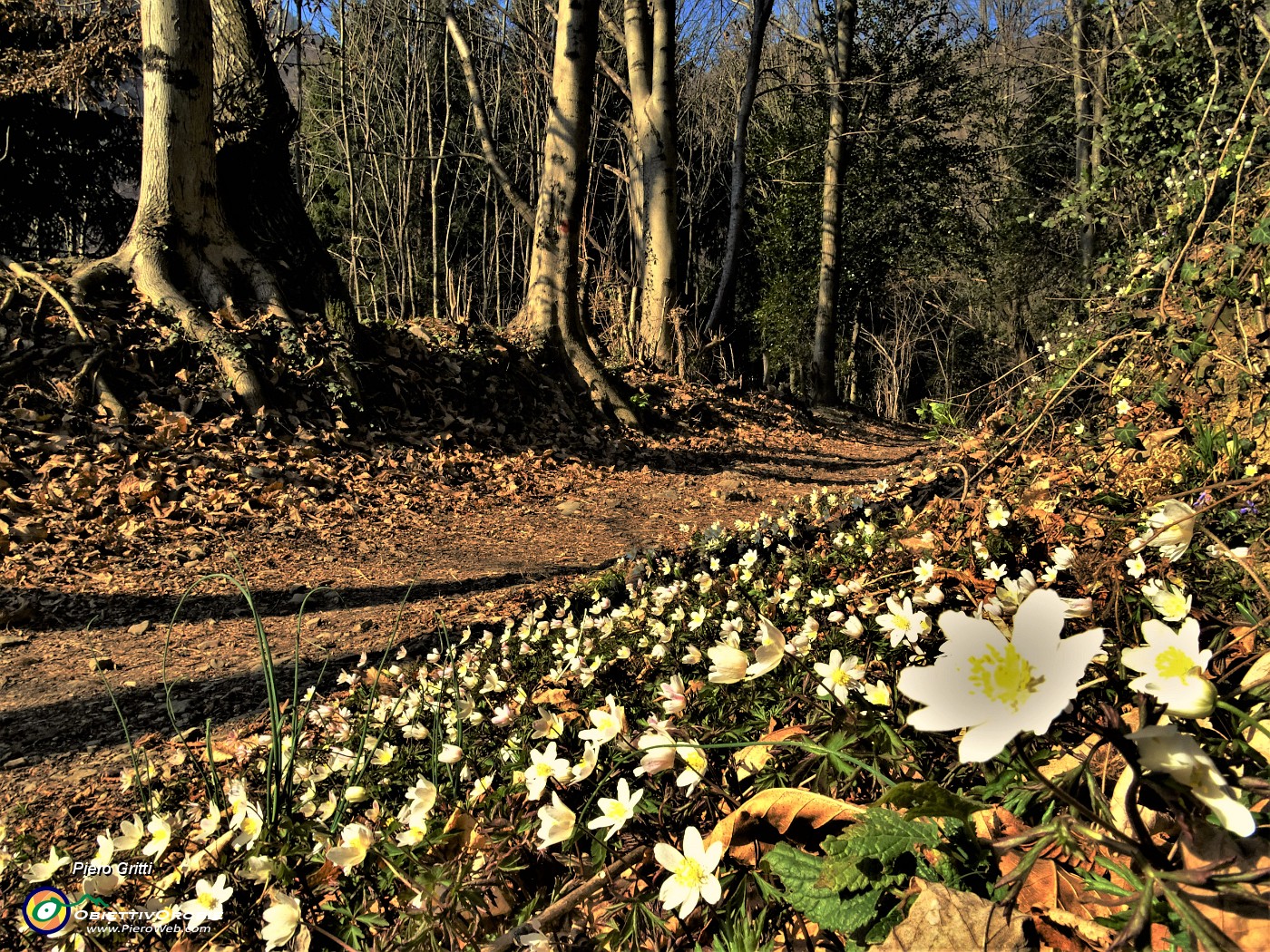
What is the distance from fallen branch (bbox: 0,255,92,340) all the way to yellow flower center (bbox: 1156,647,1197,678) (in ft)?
22.1

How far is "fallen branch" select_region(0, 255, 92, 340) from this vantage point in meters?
5.73

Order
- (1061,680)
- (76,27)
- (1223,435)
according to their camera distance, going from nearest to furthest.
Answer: (1061,680) → (1223,435) → (76,27)

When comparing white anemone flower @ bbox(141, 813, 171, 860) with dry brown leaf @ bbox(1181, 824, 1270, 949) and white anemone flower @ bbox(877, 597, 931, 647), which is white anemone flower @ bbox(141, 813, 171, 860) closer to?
white anemone flower @ bbox(877, 597, 931, 647)

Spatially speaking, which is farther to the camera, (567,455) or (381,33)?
(381,33)

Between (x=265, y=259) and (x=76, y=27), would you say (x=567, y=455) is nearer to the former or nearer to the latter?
(x=265, y=259)

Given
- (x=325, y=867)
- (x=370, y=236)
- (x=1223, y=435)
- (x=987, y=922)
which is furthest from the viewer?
(x=370, y=236)

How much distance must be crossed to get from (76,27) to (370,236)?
903cm

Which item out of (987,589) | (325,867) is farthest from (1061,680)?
(987,589)

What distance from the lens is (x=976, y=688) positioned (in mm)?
644

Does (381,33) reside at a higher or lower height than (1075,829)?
higher

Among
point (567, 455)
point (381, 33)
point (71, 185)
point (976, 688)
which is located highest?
point (381, 33)

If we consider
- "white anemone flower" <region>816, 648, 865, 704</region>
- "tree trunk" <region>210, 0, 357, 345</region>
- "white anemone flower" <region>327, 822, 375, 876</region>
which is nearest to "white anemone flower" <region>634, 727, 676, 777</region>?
"white anemone flower" <region>816, 648, 865, 704</region>

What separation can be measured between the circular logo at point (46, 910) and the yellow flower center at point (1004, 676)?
1416 millimetres

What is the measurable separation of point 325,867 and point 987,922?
89cm
